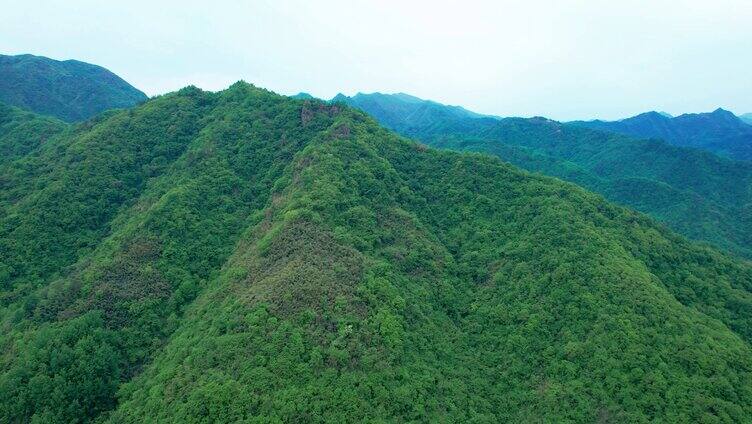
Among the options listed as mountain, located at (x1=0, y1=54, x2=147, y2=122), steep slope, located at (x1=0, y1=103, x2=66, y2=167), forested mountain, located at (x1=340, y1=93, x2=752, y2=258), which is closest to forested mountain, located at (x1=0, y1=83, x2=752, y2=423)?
steep slope, located at (x1=0, y1=103, x2=66, y2=167)

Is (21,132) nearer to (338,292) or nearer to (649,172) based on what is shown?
(338,292)

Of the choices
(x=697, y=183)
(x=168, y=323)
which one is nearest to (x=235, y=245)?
(x=168, y=323)

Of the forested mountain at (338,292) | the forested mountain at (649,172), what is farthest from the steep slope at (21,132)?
the forested mountain at (649,172)

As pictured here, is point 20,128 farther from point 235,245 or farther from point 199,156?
point 235,245

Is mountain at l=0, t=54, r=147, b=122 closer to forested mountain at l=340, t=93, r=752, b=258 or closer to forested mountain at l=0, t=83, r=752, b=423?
forested mountain at l=0, t=83, r=752, b=423

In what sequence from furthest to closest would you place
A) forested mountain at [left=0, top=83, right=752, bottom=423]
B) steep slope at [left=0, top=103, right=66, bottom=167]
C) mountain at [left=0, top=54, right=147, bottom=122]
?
mountain at [left=0, top=54, right=147, bottom=122]
steep slope at [left=0, top=103, right=66, bottom=167]
forested mountain at [left=0, top=83, right=752, bottom=423]

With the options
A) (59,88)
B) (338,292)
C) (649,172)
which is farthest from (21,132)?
(649,172)

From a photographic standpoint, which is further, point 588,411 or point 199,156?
point 199,156
